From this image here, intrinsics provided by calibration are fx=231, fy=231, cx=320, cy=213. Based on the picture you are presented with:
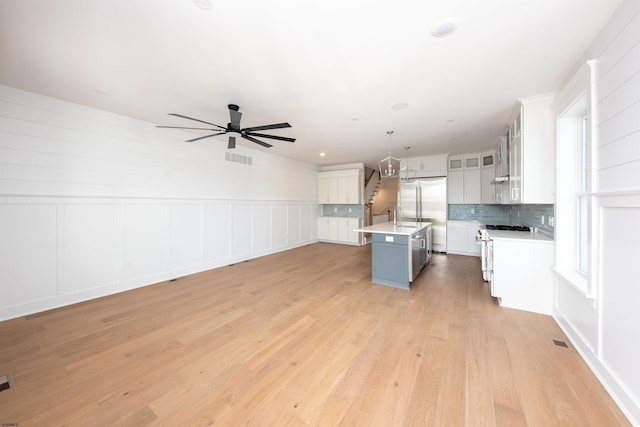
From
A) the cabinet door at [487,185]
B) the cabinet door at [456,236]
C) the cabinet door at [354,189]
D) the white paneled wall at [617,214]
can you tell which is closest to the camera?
the white paneled wall at [617,214]

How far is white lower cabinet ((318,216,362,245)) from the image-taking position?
7.72 m

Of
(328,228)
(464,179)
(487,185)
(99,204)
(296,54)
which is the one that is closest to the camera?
(296,54)

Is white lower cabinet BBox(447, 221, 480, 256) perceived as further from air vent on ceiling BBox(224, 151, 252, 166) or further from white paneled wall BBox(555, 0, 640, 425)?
air vent on ceiling BBox(224, 151, 252, 166)

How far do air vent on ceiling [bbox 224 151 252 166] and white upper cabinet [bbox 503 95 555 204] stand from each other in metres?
5.27

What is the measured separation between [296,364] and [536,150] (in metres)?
3.82

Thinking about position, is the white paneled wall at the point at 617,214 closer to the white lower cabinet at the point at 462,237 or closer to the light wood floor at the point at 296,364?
the light wood floor at the point at 296,364

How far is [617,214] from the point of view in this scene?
168 centimetres

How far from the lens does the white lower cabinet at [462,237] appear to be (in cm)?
612

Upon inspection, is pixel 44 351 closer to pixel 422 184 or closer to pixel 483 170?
pixel 422 184

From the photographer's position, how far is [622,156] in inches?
64.0

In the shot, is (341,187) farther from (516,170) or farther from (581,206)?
(581,206)

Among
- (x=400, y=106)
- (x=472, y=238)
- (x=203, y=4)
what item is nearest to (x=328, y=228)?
(x=472, y=238)

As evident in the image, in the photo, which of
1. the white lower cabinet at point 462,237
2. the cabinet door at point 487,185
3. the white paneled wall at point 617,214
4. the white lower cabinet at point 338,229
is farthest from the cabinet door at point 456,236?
the white paneled wall at point 617,214

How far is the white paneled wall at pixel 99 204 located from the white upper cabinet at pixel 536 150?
209 inches
